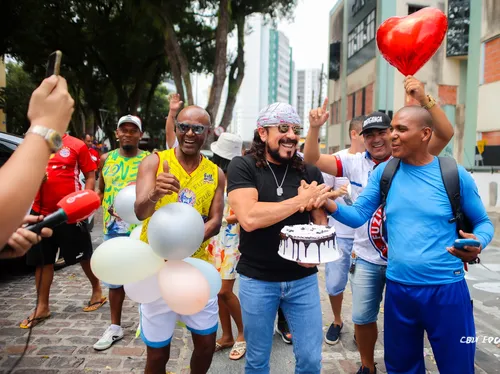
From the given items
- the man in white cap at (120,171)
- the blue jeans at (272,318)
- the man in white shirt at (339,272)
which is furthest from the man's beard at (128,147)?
the blue jeans at (272,318)

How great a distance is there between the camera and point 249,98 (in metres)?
131

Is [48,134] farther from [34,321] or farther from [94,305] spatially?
[94,305]

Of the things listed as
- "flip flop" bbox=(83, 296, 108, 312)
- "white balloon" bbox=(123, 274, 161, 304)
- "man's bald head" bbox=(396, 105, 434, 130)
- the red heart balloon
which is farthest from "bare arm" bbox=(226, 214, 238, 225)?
"flip flop" bbox=(83, 296, 108, 312)

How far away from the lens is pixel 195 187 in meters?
2.88

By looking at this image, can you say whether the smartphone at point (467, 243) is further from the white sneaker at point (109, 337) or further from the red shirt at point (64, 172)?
the red shirt at point (64, 172)

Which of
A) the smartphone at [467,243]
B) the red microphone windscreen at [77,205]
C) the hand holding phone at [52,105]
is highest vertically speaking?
the hand holding phone at [52,105]

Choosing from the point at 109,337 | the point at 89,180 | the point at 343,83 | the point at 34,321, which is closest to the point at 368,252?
Answer: the point at 109,337

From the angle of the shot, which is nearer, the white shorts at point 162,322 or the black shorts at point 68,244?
the white shorts at point 162,322

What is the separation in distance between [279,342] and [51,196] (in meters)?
2.71

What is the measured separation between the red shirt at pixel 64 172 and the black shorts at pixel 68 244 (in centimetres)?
32

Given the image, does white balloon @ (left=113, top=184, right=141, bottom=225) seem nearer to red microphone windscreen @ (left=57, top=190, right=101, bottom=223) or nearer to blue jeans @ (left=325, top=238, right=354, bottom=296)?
red microphone windscreen @ (left=57, top=190, right=101, bottom=223)

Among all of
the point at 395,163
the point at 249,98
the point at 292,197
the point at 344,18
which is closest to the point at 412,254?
the point at 395,163

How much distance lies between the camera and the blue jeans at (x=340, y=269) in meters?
3.98

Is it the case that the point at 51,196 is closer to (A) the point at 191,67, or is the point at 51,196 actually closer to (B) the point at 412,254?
(B) the point at 412,254
